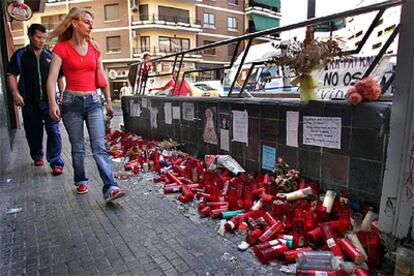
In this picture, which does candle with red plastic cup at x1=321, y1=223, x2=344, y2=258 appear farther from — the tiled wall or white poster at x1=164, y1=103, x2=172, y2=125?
white poster at x1=164, y1=103, x2=172, y2=125

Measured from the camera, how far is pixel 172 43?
32906 millimetres

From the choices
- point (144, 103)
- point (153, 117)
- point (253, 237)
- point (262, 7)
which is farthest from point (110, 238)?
point (262, 7)

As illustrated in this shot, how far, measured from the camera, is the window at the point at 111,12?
3148cm

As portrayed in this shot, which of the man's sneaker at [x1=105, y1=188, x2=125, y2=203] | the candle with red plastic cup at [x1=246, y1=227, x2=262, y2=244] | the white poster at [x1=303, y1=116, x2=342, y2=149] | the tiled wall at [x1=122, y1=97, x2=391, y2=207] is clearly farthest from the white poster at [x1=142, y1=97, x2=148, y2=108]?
the candle with red plastic cup at [x1=246, y1=227, x2=262, y2=244]

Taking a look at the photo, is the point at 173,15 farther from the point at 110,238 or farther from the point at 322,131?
the point at 110,238

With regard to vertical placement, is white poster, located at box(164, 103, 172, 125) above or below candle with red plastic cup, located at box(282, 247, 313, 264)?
above

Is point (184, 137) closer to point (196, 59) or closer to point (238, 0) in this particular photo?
point (196, 59)

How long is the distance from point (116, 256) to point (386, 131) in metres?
2.19

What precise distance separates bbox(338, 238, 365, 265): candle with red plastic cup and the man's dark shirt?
4.22 metres

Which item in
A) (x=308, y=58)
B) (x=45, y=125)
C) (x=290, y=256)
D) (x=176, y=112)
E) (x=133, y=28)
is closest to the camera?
(x=290, y=256)

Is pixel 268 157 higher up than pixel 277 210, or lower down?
higher up

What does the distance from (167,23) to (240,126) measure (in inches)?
1207

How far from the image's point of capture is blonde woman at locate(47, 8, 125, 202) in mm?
3039

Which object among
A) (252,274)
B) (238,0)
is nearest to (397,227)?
(252,274)
